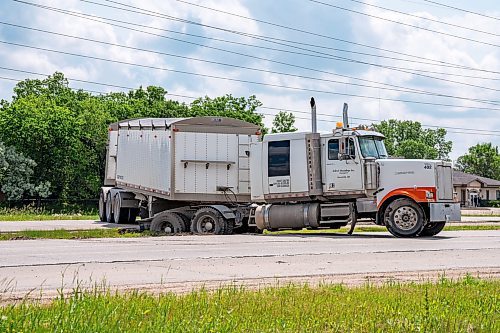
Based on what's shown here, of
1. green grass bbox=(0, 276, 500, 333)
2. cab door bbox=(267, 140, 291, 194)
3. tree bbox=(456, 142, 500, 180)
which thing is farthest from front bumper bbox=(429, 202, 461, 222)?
tree bbox=(456, 142, 500, 180)

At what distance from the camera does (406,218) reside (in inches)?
910

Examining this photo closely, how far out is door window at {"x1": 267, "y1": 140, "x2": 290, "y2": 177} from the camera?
24828mm

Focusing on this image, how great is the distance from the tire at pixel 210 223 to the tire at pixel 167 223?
19.5 inches

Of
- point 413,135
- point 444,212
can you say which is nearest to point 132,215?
point 444,212

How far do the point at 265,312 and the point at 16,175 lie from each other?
54194mm

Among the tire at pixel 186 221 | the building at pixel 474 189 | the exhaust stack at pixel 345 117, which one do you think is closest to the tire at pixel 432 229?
the exhaust stack at pixel 345 117

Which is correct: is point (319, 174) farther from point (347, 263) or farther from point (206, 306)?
point (206, 306)

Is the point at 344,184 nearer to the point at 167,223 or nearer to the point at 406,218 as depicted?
the point at 406,218

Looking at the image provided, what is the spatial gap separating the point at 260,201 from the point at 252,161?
1.33m

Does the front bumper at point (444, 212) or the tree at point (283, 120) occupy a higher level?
the tree at point (283, 120)

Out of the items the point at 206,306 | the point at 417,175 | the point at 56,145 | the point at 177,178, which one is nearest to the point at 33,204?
the point at 56,145

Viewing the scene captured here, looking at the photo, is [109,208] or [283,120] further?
Result: [283,120]

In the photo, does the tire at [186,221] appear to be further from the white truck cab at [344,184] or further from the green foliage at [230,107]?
→ the green foliage at [230,107]

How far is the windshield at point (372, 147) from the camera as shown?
2394cm
